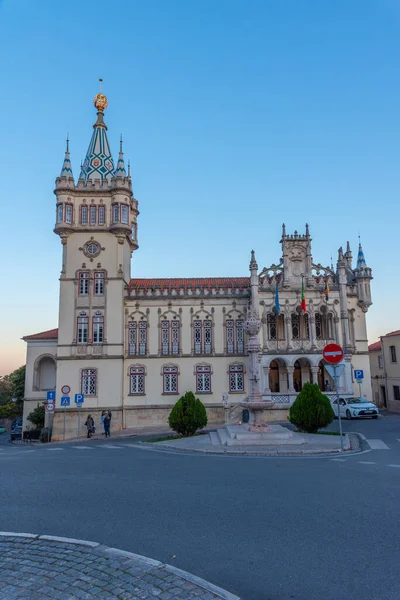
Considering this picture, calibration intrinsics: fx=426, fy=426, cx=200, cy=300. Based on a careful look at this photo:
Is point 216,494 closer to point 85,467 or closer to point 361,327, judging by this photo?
point 85,467

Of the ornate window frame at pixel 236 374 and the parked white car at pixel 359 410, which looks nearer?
the parked white car at pixel 359 410

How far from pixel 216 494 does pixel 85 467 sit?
5811 mm

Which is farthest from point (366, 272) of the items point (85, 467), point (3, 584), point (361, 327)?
point (3, 584)

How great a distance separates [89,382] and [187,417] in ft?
47.6

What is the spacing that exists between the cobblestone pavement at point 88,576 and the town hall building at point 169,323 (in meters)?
28.8

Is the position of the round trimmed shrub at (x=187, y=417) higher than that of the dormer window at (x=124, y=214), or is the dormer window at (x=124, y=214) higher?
the dormer window at (x=124, y=214)

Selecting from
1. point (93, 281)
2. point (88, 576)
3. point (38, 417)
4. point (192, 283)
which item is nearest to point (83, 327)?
point (93, 281)

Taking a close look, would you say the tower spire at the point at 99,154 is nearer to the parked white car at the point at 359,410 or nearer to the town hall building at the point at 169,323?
the town hall building at the point at 169,323

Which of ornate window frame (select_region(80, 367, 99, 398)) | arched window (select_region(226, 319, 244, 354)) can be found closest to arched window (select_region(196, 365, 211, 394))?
arched window (select_region(226, 319, 244, 354))

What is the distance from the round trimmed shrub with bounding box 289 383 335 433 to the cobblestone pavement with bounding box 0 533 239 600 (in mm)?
16058

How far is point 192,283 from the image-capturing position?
3809 cm

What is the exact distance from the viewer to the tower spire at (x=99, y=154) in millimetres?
37812

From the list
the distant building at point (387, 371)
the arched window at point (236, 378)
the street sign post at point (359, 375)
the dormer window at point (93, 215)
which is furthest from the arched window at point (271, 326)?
the dormer window at point (93, 215)

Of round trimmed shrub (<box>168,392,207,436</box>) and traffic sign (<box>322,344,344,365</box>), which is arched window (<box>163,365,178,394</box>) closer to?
round trimmed shrub (<box>168,392,207,436</box>)
